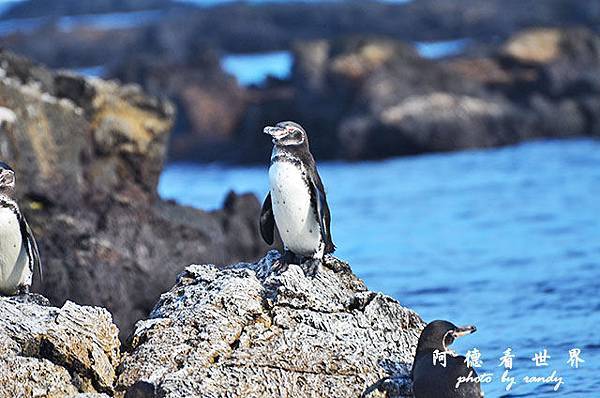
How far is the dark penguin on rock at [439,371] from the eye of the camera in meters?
6.02

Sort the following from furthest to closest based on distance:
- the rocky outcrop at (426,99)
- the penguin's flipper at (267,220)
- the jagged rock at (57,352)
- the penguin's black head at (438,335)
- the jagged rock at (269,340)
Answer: the rocky outcrop at (426,99) → the penguin's flipper at (267,220) → the penguin's black head at (438,335) → the jagged rock at (269,340) → the jagged rock at (57,352)

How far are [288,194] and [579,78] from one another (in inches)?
971

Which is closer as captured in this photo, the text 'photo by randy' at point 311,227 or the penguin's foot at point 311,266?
the text 'photo by randy' at point 311,227

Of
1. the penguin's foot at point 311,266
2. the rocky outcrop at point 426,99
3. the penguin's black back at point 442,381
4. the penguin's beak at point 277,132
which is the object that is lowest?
the penguin's black back at point 442,381

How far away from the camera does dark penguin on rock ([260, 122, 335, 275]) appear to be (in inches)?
283

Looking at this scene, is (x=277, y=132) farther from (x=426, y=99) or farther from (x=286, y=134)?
(x=426, y=99)

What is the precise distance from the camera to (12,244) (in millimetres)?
7562

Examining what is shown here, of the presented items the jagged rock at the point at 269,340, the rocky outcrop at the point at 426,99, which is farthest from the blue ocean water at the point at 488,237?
the jagged rock at the point at 269,340

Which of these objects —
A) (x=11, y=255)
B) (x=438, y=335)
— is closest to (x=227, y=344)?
(x=438, y=335)

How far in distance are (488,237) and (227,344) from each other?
11830 millimetres

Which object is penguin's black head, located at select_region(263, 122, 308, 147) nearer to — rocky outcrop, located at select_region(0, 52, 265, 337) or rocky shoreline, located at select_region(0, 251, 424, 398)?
Answer: rocky shoreline, located at select_region(0, 251, 424, 398)

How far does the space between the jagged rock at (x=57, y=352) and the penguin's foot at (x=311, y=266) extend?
1.08 metres

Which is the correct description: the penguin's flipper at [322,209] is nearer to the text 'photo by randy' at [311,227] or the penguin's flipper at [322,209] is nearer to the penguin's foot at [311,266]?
the text 'photo by randy' at [311,227]

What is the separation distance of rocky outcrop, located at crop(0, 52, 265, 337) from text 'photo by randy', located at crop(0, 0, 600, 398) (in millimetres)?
25
